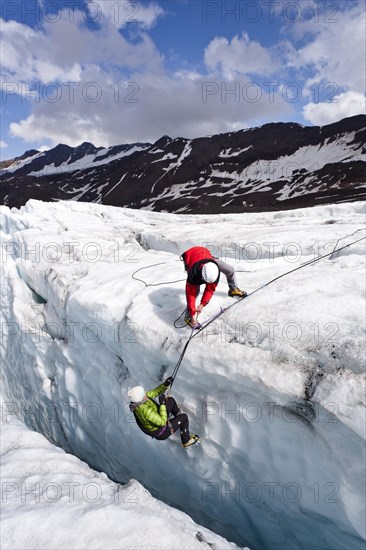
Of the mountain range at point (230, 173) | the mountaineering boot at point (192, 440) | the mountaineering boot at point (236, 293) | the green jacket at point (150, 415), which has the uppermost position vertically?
the mountain range at point (230, 173)

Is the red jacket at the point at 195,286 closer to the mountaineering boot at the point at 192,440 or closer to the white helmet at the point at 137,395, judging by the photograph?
the white helmet at the point at 137,395

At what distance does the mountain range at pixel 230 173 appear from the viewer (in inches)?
3162

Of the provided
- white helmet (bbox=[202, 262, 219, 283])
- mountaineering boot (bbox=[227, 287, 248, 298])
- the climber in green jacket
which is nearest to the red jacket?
white helmet (bbox=[202, 262, 219, 283])

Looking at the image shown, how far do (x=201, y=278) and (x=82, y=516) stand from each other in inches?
161

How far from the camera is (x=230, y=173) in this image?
106438 mm

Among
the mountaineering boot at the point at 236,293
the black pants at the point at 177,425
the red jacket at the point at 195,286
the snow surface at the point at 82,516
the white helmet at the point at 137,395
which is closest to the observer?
the snow surface at the point at 82,516

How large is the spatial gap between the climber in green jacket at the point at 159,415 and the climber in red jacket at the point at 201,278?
4.28ft

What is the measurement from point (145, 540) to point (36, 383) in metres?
7.56

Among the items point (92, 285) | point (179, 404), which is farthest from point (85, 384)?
point (179, 404)

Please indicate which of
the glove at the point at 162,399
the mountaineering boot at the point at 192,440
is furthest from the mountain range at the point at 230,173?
the glove at the point at 162,399

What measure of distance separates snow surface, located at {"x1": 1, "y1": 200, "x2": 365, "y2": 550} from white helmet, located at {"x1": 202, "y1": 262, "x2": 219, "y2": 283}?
84 cm

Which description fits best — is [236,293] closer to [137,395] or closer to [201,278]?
[201,278]

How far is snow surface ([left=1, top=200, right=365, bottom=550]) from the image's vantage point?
4.40 meters

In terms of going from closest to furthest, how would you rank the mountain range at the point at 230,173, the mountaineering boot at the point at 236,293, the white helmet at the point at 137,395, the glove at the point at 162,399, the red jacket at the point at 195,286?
the white helmet at the point at 137,395 → the glove at the point at 162,399 → the red jacket at the point at 195,286 → the mountaineering boot at the point at 236,293 → the mountain range at the point at 230,173
